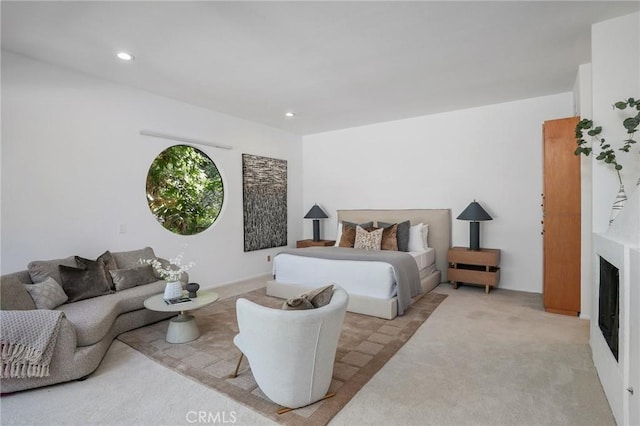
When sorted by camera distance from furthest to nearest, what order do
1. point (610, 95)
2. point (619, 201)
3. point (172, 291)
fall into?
1. point (172, 291)
2. point (610, 95)
3. point (619, 201)

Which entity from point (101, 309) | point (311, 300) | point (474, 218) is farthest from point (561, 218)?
point (101, 309)

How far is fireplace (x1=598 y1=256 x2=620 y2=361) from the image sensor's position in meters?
1.97

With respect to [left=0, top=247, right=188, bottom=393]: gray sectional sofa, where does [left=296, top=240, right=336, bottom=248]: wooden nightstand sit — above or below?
above

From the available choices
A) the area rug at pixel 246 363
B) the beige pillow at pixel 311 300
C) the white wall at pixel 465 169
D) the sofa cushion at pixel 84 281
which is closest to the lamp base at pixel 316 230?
the white wall at pixel 465 169

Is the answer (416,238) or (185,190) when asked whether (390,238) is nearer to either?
(416,238)

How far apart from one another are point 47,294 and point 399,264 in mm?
3454

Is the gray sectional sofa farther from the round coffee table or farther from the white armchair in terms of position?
the white armchair

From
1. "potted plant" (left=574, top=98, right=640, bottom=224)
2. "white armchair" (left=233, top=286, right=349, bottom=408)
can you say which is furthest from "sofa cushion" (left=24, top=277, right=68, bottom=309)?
"potted plant" (left=574, top=98, right=640, bottom=224)

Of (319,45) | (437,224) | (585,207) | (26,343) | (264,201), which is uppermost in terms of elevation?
(319,45)

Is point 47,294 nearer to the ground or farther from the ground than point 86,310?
farther from the ground

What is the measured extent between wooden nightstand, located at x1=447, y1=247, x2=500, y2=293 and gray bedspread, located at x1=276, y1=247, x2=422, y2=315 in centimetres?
85

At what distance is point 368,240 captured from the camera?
4.92 metres

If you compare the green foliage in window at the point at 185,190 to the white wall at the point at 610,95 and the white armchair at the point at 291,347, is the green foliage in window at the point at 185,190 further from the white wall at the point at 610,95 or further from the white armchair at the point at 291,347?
the white wall at the point at 610,95

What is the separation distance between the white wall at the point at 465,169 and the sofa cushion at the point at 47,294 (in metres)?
4.52
